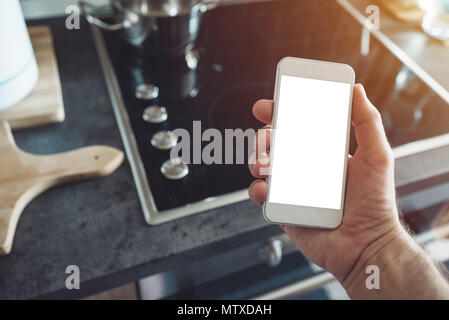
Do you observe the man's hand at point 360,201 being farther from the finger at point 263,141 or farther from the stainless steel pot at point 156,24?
the stainless steel pot at point 156,24

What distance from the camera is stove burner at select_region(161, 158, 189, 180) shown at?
499 millimetres

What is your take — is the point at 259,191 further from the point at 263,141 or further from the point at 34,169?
the point at 34,169

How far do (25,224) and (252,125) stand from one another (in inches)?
13.6

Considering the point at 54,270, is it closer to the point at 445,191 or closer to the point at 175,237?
the point at 175,237

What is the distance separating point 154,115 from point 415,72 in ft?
1.55

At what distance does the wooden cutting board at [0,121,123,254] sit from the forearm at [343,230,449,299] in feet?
1.12

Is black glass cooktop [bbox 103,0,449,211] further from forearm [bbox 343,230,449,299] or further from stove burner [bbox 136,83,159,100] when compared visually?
forearm [bbox 343,230,449,299]

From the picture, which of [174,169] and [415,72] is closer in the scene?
[174,169]

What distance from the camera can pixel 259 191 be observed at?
0.45 meters

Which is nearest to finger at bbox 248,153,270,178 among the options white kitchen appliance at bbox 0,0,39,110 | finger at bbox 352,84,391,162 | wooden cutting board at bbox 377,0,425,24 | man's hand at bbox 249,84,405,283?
man's hand at bbox 249,84,405,283

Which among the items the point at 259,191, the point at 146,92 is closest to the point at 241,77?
the point at 146,92

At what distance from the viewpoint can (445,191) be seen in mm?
625

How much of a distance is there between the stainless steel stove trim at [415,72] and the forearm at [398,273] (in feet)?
0.55

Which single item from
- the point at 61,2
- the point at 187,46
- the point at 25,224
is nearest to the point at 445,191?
the point at 187,46
